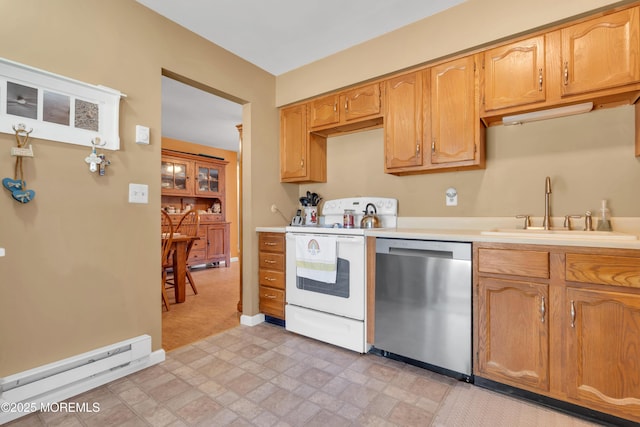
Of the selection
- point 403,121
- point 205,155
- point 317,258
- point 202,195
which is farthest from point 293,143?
point 205,155

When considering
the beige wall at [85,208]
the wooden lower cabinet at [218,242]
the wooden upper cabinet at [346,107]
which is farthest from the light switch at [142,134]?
the wooden lower cabinet at [218,242]

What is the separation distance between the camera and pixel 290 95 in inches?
124

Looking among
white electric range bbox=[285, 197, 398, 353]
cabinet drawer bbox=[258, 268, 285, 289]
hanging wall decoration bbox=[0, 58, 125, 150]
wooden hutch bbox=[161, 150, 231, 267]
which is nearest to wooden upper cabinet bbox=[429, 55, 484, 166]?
A: white electric range bbox=[285, 197, 398, 353]

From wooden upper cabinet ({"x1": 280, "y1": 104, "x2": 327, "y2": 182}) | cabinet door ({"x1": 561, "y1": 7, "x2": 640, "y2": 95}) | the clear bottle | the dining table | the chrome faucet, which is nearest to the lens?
cabinet door ({"x1": 561, "y1": 7, "x2": 640, "y2": 95})

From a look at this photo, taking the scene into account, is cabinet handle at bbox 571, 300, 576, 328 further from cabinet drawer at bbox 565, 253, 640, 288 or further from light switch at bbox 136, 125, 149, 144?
light switch at bbox 136, 125, 149, 144

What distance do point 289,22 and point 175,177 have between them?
164 inches

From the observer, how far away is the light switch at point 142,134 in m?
2.10

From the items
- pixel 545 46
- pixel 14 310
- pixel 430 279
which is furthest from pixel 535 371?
pixel 14 310

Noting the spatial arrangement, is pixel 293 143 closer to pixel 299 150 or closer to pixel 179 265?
pixel 299 150

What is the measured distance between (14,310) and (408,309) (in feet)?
7.44

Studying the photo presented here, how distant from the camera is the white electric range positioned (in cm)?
228

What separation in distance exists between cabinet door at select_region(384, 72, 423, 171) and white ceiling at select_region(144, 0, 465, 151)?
1.48 feet

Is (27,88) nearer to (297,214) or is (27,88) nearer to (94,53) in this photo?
(94,53)

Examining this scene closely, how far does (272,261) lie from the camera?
2900mm
